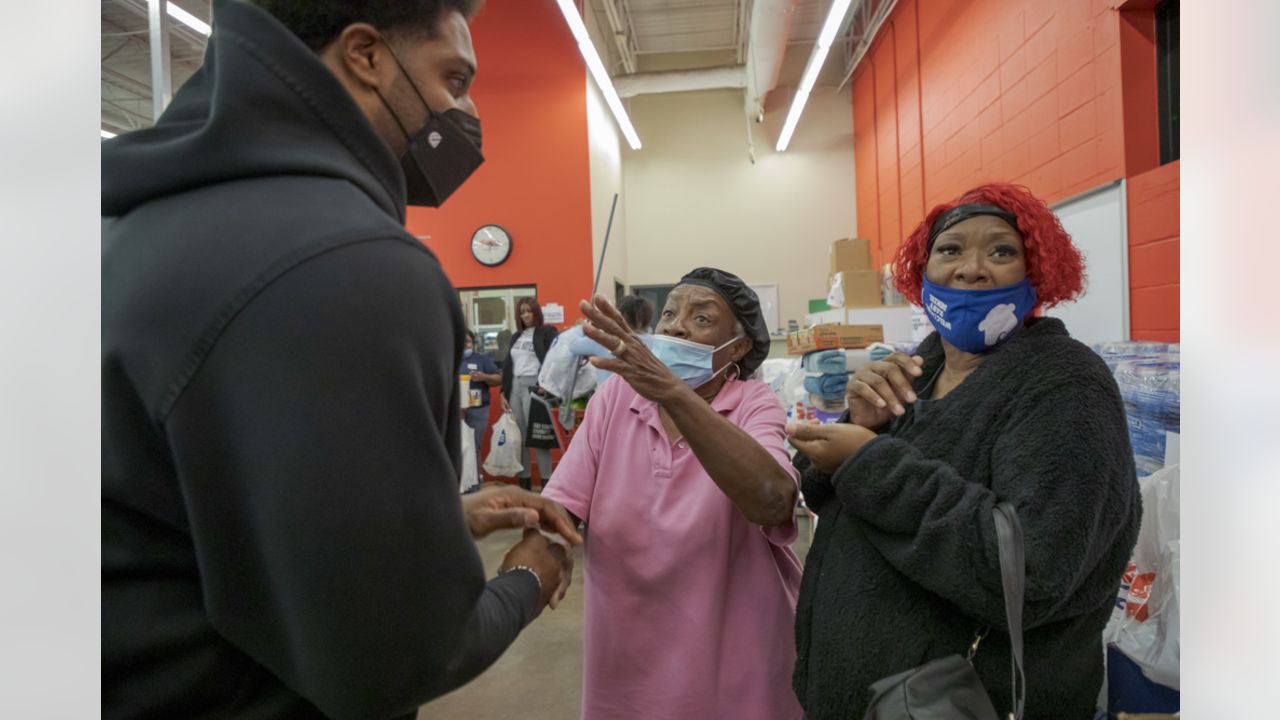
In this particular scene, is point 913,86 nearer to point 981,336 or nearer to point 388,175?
point 981,336

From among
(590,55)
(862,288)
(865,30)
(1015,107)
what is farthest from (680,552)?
(865,30)

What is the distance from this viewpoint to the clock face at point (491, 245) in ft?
23.5

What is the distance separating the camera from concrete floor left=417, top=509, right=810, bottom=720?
2.68 m

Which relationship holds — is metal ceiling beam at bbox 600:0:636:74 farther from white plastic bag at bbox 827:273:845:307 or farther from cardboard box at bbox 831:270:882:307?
cardboard box at bbox 831:270:882:307

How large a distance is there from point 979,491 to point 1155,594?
1.19 metres

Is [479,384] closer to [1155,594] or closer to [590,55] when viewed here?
[590,55]

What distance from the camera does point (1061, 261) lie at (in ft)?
4.15

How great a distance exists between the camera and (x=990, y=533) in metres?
0.95

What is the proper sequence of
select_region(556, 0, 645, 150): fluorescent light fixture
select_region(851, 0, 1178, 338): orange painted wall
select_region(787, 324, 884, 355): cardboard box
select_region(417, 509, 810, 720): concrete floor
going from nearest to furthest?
select_region(417, 509, 810, 720): concrete floor < select_region(851, 0, 1178, 338): orange painted wall < select_region(787, 324, 884, 355): cardboard box < select_region(556, 0, 645, 150): fluorescent light fixture

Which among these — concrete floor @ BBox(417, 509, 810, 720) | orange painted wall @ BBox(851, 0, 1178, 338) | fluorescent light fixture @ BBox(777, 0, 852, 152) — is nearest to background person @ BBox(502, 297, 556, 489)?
concrete floor @ BBox(417, 509, 810, 720)

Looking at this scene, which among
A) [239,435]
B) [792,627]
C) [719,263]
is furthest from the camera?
[719,263]

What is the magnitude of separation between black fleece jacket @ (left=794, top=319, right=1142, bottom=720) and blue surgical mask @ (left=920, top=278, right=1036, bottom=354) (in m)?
0.05
